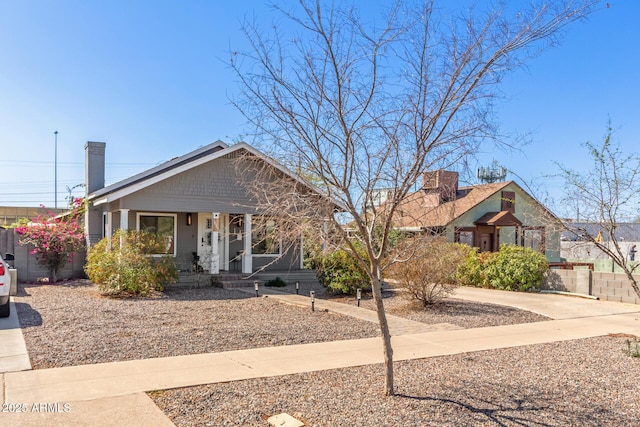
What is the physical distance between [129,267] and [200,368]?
8085mm

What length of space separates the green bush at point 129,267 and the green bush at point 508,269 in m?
10.6

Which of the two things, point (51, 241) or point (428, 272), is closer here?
point (428, 272)

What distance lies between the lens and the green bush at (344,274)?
47.2ft

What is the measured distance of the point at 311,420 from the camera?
4.91 m

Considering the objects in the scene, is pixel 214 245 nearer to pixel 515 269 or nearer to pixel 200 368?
pixel 515 269

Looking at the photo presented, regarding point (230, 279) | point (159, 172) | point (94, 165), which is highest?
point (94, 165)

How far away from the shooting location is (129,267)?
46.0 feet

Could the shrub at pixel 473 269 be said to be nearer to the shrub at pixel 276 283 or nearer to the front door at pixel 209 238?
the shrub at pixel 276 283

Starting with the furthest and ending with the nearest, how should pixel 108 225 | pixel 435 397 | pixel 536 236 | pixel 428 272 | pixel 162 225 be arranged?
pixel 162 225
pixel 108 225
pixel 536 236
pixel 428 272
pixel 435 397

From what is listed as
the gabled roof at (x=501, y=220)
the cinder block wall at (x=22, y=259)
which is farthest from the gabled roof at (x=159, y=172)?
the gabled roof at (x=501, y=220)

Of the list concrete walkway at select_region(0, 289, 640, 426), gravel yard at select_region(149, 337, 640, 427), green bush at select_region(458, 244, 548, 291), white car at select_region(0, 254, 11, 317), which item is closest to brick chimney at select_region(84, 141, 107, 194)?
white car at select_region(0, 254, 11, 317)

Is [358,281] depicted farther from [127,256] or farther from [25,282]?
[25,282]

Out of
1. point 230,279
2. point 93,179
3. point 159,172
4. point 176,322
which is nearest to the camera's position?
point 176,322

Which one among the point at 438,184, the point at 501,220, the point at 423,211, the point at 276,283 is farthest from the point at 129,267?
the point at 501,220
